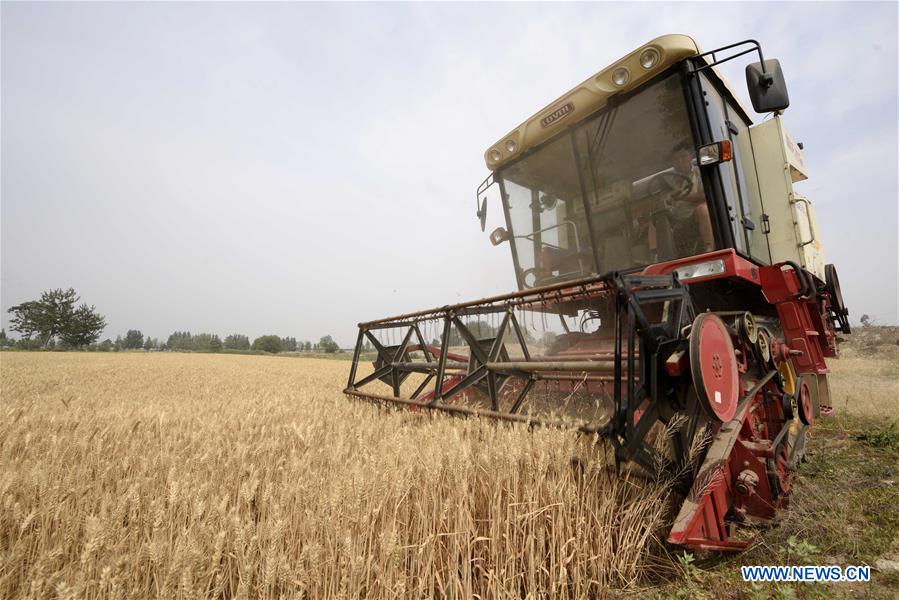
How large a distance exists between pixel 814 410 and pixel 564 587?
3448mm

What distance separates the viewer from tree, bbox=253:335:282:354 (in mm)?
64875

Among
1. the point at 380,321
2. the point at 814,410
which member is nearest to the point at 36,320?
the point at 380,321

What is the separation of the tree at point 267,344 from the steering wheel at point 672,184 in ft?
224

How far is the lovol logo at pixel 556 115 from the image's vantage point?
3836 millimetres

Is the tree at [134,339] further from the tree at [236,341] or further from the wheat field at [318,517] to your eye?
the wheat field at [318,517]

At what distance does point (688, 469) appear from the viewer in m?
2.07

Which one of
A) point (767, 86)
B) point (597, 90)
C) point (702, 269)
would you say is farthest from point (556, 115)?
point (702, 269)

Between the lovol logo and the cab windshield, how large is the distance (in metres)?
0.19

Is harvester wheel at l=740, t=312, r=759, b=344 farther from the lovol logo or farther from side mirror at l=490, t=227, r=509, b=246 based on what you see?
side mirror at l=490, t=227, r=509, b=246

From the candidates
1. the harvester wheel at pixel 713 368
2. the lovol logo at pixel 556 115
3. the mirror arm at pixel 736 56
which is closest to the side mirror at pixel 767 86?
the mirror arm at pixel 736 56

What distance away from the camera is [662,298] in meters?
2.20

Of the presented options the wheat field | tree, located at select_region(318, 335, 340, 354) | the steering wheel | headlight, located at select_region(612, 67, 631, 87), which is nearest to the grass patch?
the steering wheel

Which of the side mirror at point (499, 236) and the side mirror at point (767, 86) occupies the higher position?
the side mirror at point (767, 86)

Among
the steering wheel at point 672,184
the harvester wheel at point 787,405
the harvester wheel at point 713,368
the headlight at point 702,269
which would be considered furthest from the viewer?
the steering wheel at point 672,184
